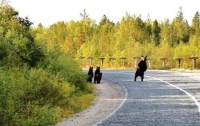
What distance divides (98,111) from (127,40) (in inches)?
2196

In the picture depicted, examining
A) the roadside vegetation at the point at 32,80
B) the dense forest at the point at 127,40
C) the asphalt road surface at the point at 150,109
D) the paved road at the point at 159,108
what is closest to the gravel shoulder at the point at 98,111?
the asphalt road surface at the point at 150,109

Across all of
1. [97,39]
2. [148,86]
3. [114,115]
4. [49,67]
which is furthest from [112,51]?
[114,115]

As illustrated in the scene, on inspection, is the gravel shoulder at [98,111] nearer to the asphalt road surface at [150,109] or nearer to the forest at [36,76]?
the asphalt road surface at [150,109]

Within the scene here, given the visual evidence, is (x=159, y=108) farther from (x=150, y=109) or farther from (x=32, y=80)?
(x=32, y=80)

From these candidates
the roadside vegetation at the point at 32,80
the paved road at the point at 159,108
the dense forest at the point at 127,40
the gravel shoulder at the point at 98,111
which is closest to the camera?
the roadside vegetation at the point at 32,80

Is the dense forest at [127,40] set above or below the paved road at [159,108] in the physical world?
above

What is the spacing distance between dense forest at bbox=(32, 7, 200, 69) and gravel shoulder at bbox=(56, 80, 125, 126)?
531 cm

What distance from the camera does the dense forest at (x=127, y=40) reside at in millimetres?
50344

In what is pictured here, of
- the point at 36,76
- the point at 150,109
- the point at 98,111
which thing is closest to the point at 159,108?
the point at 150,109

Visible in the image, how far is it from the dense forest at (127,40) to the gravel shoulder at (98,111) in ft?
17.4

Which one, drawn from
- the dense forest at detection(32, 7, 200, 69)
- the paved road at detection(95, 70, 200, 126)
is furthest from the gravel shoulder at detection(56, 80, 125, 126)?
the dense forest at detection(32, 7, 200, 69)

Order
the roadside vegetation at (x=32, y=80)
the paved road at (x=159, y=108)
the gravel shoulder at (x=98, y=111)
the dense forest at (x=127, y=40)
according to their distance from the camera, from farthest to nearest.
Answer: the dense forest at (x=127, y=40) → the gravel shoulder at (x=98, y=111) → the paved road at (x=159, y=108) → the roadside vegetation at (x=32, y=80)

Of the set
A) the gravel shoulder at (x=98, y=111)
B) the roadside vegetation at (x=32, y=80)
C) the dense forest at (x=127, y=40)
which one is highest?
the dense forest at (x=127, y=40)

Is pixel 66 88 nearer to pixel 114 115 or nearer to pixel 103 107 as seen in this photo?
pixel 103 107
